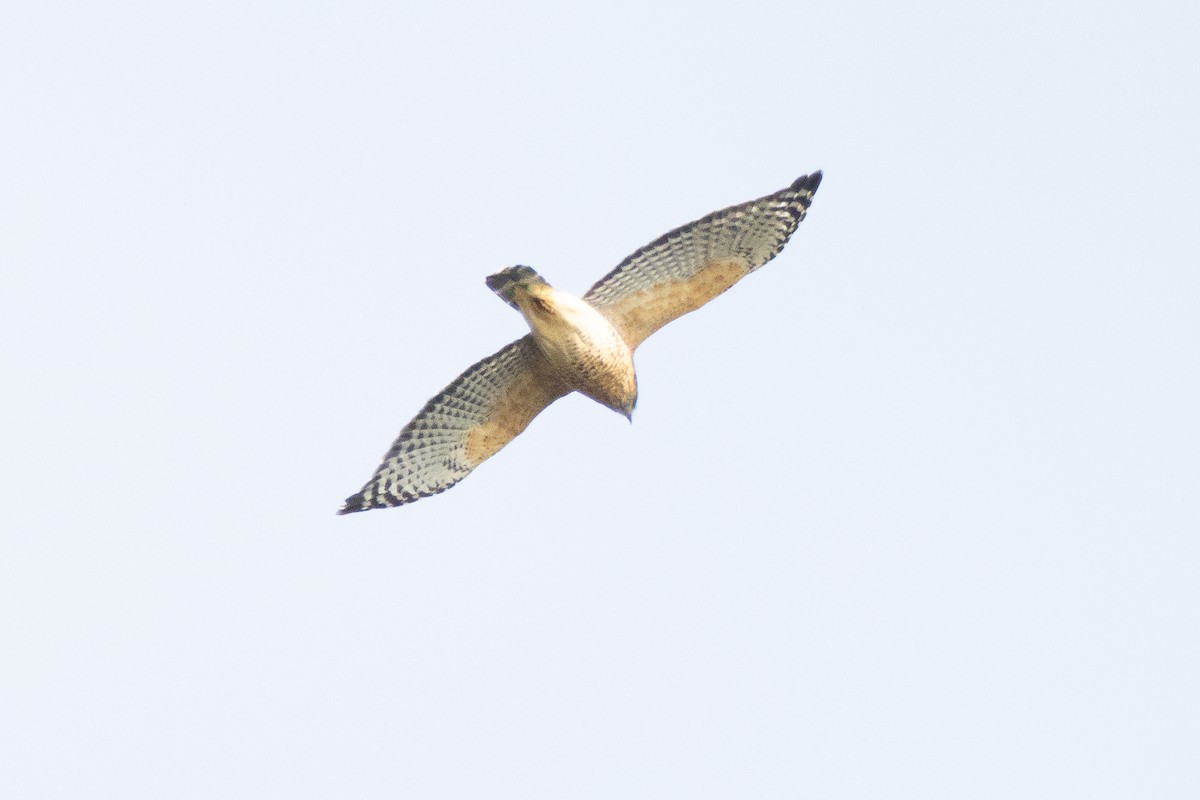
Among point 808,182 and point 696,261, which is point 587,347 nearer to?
point 696,261

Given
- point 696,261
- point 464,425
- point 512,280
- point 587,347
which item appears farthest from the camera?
point 464,425

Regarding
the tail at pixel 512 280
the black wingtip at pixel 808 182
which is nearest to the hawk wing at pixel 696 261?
the black wingtip at pixel 808 182

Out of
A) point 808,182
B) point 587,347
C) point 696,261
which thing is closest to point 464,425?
point 587,347

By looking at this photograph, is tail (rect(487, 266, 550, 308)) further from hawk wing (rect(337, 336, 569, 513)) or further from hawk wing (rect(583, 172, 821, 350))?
hawk wing (rect(583, 172, 821, 350))

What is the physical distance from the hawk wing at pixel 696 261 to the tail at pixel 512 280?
2.43 ft

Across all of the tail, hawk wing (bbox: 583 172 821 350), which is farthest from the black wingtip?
the tail

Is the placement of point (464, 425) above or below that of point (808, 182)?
below

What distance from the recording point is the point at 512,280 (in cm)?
1367

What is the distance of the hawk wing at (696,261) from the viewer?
14094mm

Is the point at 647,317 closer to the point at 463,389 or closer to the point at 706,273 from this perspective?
the point at 706,273

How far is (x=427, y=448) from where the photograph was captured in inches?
570

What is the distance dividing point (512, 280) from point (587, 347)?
2.66 feet

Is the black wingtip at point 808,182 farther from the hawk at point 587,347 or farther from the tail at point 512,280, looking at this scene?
the tail at point 512,280

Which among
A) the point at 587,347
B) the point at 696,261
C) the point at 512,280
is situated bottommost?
the point at 587,347
